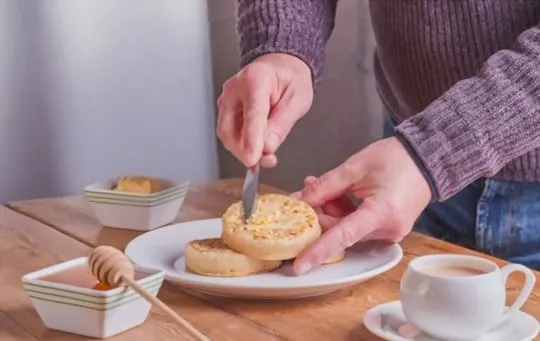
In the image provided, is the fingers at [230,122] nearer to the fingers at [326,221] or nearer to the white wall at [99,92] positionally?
the fingers at [326,221]

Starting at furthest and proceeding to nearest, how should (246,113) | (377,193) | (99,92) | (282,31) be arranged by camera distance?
(99,92), (282,31), (246,113), (377,193)

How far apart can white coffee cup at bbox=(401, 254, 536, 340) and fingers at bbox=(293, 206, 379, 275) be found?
15cm

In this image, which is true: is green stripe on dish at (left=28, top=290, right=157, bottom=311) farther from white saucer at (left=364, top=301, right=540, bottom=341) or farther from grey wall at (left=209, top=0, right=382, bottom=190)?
→ grey wall at (left=209, top=0, right=382, bottom=190)

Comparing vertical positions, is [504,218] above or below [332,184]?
below

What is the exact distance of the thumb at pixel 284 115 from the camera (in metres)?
1.22

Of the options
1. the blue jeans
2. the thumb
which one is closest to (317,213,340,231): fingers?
the thumb

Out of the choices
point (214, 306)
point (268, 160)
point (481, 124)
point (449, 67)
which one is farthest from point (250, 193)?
point (449, 67)

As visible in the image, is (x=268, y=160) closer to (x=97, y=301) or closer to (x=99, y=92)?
(x=97, y=301)

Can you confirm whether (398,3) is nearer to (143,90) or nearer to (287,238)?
(287,238)

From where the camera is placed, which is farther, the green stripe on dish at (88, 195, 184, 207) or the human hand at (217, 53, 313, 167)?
the green stripe on dish at (88, 195, 184, 207)

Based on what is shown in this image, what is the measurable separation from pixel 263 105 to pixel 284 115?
0.23ft

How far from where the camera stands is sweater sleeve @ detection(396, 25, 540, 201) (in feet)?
3.65

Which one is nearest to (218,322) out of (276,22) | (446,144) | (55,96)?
(446,144)

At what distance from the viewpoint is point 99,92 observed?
217 centimetres
